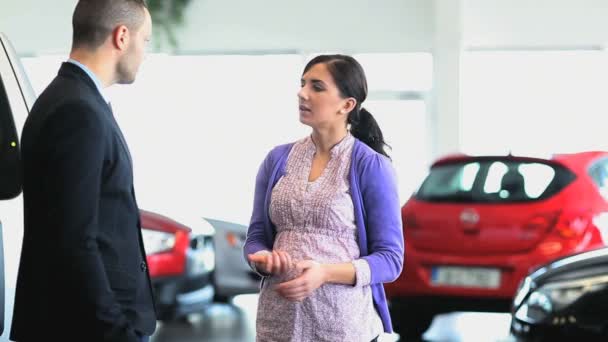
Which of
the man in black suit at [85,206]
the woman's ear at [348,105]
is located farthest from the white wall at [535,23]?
the man in black suit at [85,206]

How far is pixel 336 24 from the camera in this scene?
50.2ft

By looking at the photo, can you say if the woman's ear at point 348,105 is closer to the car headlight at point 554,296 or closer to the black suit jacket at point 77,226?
the black suit jacket at point 77,226

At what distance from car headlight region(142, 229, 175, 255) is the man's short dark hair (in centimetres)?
464

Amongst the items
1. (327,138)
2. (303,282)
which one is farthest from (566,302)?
(303,282)

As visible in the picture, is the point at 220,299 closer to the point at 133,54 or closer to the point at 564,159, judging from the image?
the point at 564,159

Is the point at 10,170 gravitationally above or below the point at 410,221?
above

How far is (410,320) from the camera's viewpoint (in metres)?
7.66

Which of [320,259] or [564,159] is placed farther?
[564,159]

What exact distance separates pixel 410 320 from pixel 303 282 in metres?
5.00

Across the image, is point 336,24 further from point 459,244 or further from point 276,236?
point 276,236

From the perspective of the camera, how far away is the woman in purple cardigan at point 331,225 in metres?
2.96

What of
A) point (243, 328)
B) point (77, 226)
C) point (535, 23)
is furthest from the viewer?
point (535, 23)

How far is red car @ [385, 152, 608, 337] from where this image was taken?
7.09 meters

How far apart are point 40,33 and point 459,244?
9.98 m
